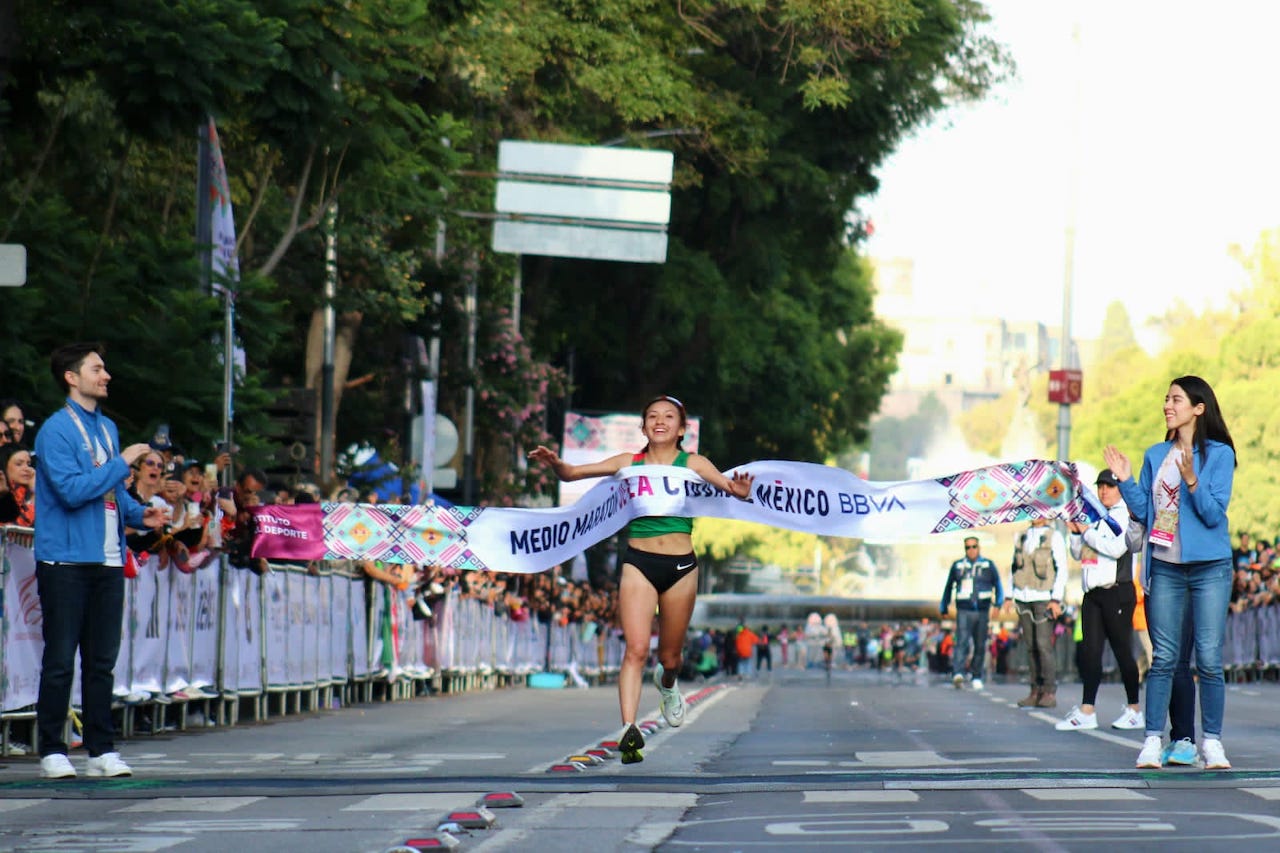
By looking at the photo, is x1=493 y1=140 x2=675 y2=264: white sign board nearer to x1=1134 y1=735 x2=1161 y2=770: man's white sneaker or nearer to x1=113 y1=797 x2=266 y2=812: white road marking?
x1=1134 y1=735 x2=1161 y2=770: man's white sneaker

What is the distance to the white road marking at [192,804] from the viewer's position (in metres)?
10.4

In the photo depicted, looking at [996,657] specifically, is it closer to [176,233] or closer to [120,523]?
[176,233]

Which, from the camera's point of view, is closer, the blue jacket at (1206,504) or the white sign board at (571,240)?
the blue jacket at (1206,504)

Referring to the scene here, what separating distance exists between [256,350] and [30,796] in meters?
9.61

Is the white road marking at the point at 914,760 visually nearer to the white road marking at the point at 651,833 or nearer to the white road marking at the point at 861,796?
the white road marking at the point at 861,796

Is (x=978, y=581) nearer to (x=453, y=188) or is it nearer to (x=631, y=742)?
(x=453, y=188)

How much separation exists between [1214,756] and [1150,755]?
15.1 inches

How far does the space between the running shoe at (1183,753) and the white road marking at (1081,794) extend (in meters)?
1.55

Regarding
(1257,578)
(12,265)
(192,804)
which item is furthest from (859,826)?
(1257,578)

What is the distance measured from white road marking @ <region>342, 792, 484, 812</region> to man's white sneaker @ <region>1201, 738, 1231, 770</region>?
369cm

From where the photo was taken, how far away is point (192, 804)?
1061cm

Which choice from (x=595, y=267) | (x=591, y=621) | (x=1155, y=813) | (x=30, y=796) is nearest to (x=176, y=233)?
(x=30, y=796)

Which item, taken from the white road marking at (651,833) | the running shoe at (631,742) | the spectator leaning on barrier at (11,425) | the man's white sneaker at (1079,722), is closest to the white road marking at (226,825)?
the white road marking at (651,833)

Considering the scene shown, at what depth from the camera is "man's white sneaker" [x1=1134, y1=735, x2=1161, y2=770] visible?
41.2ft
